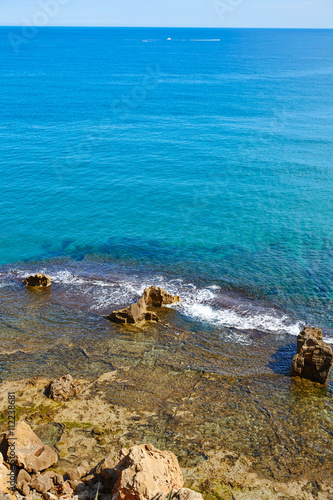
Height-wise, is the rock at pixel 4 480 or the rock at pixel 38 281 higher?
the rock at pixel 38 281

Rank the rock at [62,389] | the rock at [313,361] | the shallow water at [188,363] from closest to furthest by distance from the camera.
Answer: the shallow water at [188,363], the rock at [62,389], the rock at [313,361]

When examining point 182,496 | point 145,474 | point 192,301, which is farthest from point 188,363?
point 182,496

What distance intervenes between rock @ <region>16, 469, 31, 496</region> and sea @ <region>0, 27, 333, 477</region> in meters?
9.26

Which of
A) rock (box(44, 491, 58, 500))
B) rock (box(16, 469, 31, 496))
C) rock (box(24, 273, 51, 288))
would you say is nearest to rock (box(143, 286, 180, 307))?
rock (box(24, 273, 51, 288))

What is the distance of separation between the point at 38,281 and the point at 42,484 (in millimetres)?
23473

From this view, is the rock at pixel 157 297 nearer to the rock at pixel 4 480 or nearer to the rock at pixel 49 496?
the rock at pixel 4 480

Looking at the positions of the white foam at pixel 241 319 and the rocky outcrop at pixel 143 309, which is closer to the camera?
the rocky outcrop at pixel 143 309

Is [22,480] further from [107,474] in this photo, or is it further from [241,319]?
[241,319]

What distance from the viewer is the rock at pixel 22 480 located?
17609 millimetres

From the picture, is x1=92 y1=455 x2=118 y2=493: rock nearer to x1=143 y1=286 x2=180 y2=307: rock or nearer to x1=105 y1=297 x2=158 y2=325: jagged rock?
x1=105 y1=297 x2=158 y2=325: jagged rock

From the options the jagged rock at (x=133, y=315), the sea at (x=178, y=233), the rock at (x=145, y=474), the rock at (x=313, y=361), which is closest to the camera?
the rock at (x=145, y=474)

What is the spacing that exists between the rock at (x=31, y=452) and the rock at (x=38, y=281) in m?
20.0

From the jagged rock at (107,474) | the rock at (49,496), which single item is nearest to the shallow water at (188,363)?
the jagged rock at (107,474)

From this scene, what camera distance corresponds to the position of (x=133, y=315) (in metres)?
33.2
